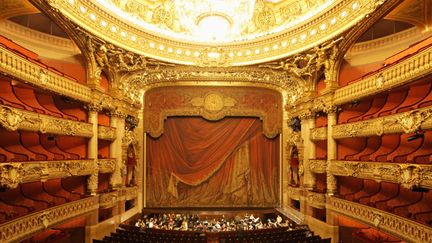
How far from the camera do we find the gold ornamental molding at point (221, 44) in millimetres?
7715

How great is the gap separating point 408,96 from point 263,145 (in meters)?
6.39

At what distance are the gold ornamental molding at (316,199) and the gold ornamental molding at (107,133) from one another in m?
7.22

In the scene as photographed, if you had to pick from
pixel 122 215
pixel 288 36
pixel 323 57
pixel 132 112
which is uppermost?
pixel 288 36

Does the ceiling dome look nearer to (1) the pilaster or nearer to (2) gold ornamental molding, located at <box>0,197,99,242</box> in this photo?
(1) the pilaster

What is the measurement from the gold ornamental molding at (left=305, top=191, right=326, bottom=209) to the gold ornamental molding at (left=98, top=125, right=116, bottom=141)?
7.22 metres

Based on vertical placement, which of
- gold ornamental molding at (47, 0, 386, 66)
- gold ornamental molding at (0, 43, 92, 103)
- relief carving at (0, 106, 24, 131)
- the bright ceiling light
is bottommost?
relief carving at (0, 106, 24, 131)

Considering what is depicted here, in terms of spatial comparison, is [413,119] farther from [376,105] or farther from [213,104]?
[213,104]

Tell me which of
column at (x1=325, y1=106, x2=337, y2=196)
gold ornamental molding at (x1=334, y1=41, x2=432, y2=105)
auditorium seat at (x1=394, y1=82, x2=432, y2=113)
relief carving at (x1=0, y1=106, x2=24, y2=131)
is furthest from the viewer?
column at (x1=325, y1=106, x2=337, y2=196)

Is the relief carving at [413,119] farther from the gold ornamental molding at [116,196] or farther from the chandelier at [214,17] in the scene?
the gold ornamental molding at [116,196]

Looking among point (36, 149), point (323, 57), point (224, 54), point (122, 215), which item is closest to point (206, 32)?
point (224, 54)

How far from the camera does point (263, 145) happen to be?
13094mm

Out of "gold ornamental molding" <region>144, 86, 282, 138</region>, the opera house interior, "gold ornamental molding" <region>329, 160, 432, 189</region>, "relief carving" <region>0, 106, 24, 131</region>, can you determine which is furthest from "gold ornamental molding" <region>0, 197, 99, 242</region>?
"gold ornamental molding" <region>329, 160, 432, 189</region>

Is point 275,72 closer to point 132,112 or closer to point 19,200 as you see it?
point 132,112

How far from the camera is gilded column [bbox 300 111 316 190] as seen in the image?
1029 centimetres
